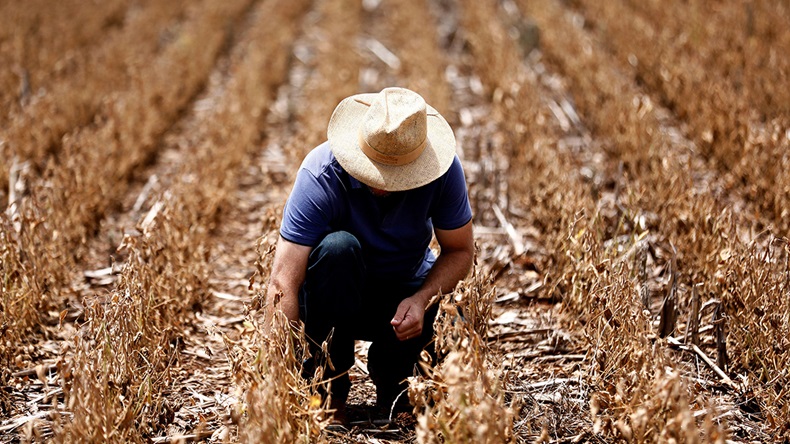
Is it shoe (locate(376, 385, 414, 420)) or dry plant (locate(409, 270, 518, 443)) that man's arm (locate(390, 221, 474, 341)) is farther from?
shoe (locate(376, 385, 414, 420))

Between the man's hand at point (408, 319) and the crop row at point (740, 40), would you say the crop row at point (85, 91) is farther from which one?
the crop row at point (740, 40)

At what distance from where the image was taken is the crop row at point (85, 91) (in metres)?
5.60

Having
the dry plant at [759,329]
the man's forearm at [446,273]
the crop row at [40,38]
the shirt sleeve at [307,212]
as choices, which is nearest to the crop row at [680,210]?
the dry plant at [759,329]

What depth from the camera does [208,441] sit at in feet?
8.69

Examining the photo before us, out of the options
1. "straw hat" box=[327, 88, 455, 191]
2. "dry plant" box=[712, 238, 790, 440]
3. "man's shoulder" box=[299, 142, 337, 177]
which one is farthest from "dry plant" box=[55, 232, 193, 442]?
"dry plant" box=[712, 238, 790, 440]

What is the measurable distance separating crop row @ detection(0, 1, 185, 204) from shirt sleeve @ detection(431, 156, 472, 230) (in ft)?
11.1

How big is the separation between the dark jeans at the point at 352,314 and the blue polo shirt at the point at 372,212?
0.24 feet

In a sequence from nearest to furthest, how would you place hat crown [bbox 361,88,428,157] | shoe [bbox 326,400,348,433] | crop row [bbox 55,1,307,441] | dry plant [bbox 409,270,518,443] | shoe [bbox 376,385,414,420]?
dry plant [bbox 409,270,518,443], crop row [bbox 55,1,307,441], hat crown [bbox 361,88,428,157], shoe [bbox 326,400,348,433], shoe [bbox 376,385,414,420]

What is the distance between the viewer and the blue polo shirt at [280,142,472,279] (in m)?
2.57

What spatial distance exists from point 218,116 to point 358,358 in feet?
12.2

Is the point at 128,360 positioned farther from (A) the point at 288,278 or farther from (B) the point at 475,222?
(B) the point at 475,222

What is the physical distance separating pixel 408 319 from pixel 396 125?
636mm

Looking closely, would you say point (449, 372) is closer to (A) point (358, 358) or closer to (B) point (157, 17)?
(A) point (358, 358)

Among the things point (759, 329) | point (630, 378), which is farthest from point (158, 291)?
point (759, 329)
